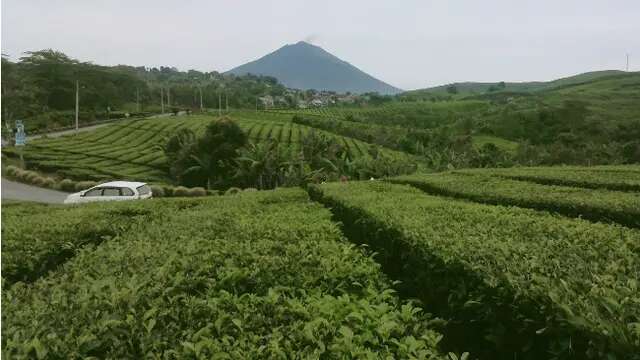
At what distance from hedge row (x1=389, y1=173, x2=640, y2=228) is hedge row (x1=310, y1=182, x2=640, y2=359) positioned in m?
1.66

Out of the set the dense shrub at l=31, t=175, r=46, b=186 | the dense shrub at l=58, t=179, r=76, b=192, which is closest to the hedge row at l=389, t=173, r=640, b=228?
the dense shrub at l=58, t=179, r=76, b=192

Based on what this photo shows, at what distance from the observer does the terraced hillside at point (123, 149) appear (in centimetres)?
4784

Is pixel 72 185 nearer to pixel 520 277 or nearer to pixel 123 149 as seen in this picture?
pixel 123 149

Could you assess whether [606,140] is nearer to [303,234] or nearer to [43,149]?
[43,149]

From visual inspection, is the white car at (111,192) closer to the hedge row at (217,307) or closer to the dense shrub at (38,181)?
the dense shrub at (38,181)

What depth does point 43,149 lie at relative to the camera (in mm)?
55469

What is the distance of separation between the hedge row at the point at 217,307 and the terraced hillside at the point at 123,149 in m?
40.2

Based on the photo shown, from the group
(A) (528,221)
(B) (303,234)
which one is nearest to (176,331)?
(B) (303,234)

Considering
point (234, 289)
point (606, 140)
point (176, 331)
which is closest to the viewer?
point (176, 331)

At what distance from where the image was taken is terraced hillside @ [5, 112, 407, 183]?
47.8 metres

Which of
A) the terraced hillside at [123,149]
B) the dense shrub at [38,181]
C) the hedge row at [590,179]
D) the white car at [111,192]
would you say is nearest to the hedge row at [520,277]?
the hedge row at [590,179]

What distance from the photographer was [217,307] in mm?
4789

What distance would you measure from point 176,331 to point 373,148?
52154mm

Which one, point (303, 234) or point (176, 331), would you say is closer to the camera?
point (176, 331)
